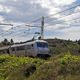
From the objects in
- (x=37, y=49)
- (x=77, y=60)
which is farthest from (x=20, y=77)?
(x=37, y=49)

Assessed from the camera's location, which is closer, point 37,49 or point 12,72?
point 12,72

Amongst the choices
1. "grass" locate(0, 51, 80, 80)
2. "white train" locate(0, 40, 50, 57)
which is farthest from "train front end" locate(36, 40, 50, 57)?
"grass" locate(0, 51, 80, 80)

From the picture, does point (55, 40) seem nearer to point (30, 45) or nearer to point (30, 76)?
point (30, 45)

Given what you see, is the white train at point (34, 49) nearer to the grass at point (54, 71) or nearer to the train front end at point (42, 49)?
the train front end at point (42, 49)

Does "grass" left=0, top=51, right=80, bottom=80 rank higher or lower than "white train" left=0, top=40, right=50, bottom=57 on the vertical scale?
higher

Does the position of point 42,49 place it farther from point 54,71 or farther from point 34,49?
point 54,71

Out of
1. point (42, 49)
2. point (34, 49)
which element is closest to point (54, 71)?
point (34, 49)

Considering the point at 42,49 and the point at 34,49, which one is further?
the point at 42,49

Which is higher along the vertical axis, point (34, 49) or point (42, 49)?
point (34, 49)

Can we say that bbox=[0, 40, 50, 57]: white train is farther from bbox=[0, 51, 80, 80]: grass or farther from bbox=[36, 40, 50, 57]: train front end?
bbox=[0, 51, 80, 80]: grass

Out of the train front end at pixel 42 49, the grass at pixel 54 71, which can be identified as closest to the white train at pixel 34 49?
the train front end at pixel 42 49

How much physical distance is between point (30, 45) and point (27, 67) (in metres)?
24.8

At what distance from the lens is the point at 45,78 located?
17.3 metres

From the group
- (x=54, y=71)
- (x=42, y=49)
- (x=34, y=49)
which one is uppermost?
(x=54, y=71)
